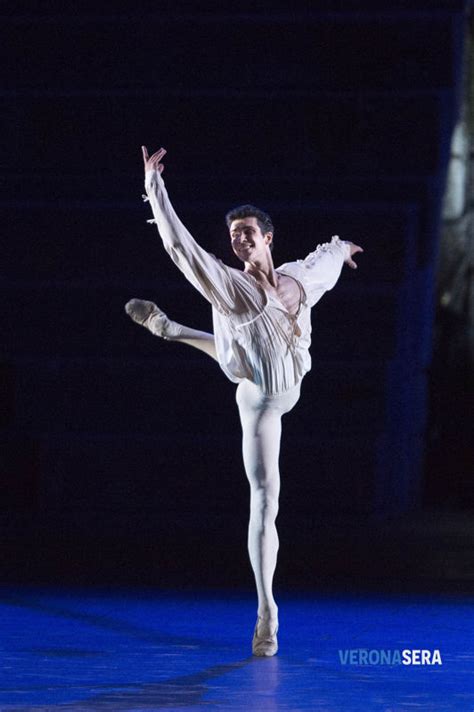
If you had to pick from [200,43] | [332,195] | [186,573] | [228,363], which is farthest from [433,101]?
[228,363]

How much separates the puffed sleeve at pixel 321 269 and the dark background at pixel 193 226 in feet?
14.9

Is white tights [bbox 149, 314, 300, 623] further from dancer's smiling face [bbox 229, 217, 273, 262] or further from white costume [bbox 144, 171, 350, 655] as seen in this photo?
dancer's smiling face [bbox 229, 217, 273, 262]

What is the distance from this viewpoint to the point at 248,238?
4.57 m

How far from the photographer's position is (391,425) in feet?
33.3

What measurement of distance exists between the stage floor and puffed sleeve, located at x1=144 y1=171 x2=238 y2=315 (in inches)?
42.4

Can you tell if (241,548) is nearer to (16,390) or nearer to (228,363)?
(16,390)

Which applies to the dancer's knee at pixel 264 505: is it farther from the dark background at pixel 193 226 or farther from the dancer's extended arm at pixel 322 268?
the dark background at pixel 193 226

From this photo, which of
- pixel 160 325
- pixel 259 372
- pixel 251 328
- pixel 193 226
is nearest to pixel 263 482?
pixel 259 372

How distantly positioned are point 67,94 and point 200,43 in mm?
965

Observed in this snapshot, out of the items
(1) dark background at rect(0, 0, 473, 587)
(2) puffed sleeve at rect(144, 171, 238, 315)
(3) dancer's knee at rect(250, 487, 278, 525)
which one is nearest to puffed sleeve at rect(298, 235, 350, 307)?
(2) puffed sleeve at rect(144, 171, 238, 315)

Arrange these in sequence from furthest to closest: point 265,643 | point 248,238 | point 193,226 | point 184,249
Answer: point 193,226, point 248,238, point 265,643, point 184,249

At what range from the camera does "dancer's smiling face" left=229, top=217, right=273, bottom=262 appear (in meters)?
4.57

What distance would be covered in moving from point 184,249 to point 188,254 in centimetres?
2

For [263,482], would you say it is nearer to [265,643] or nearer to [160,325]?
[265,643]
